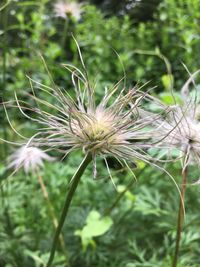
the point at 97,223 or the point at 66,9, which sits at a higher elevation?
the point at 66,9

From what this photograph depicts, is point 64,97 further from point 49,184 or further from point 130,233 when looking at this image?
point 49,184

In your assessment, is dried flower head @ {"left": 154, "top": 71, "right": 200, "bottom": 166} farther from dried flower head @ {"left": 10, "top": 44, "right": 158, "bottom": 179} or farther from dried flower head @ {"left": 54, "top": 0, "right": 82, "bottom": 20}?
dried flower head @ {"left": 54, "top": 0, "right": 82, "bottom": 20}

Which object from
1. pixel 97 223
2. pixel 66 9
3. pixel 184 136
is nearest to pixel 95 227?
pixel 97 223

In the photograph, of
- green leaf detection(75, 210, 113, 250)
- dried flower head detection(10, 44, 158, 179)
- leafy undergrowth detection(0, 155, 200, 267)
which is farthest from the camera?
leafy undergrowth detection(0, 155, 200, 267)

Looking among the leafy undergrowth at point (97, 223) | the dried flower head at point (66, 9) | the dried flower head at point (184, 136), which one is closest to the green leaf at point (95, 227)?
the leafy undergrowth at point (97, 223)

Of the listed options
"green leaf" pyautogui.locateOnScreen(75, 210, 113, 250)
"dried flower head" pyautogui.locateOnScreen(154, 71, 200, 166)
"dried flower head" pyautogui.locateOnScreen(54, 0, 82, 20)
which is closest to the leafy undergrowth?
"green leaf" pyautogui.locateOnScreen(75, 210, 113, 250)

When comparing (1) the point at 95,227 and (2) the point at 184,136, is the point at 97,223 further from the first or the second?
(2) the point at 184,136

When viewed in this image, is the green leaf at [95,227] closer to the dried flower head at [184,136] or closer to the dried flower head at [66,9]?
the dried flower head at [184,136]

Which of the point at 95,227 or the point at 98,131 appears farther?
the point at 95,227
